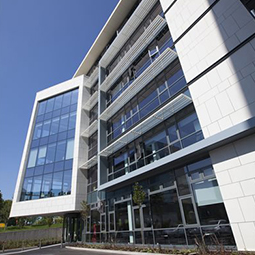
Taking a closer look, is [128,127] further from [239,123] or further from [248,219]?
[248,219]

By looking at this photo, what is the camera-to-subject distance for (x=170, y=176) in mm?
10789

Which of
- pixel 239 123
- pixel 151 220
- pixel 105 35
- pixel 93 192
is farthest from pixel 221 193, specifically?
pixel 105 35

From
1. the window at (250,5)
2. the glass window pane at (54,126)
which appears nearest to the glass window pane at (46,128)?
the glass window pane at (54,126)

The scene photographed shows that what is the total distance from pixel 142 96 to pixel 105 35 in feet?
39.4

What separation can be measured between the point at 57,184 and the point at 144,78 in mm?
14383

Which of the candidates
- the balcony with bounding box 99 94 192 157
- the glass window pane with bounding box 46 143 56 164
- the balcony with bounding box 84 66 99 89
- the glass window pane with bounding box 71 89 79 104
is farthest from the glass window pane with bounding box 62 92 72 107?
the balcony with bounding box 99 94 192 157

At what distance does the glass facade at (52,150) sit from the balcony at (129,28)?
7563 mm

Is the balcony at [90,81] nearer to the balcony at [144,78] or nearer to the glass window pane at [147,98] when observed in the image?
the balcony at [144,78]

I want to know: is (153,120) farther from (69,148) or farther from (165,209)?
(69,148)

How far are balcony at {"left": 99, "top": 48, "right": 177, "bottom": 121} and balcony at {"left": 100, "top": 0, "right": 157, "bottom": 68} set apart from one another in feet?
22.4

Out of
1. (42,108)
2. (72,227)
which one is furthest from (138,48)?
(72,227)

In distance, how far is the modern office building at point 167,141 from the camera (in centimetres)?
777

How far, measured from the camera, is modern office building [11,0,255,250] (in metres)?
7.77

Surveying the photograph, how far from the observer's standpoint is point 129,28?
18094 mm
